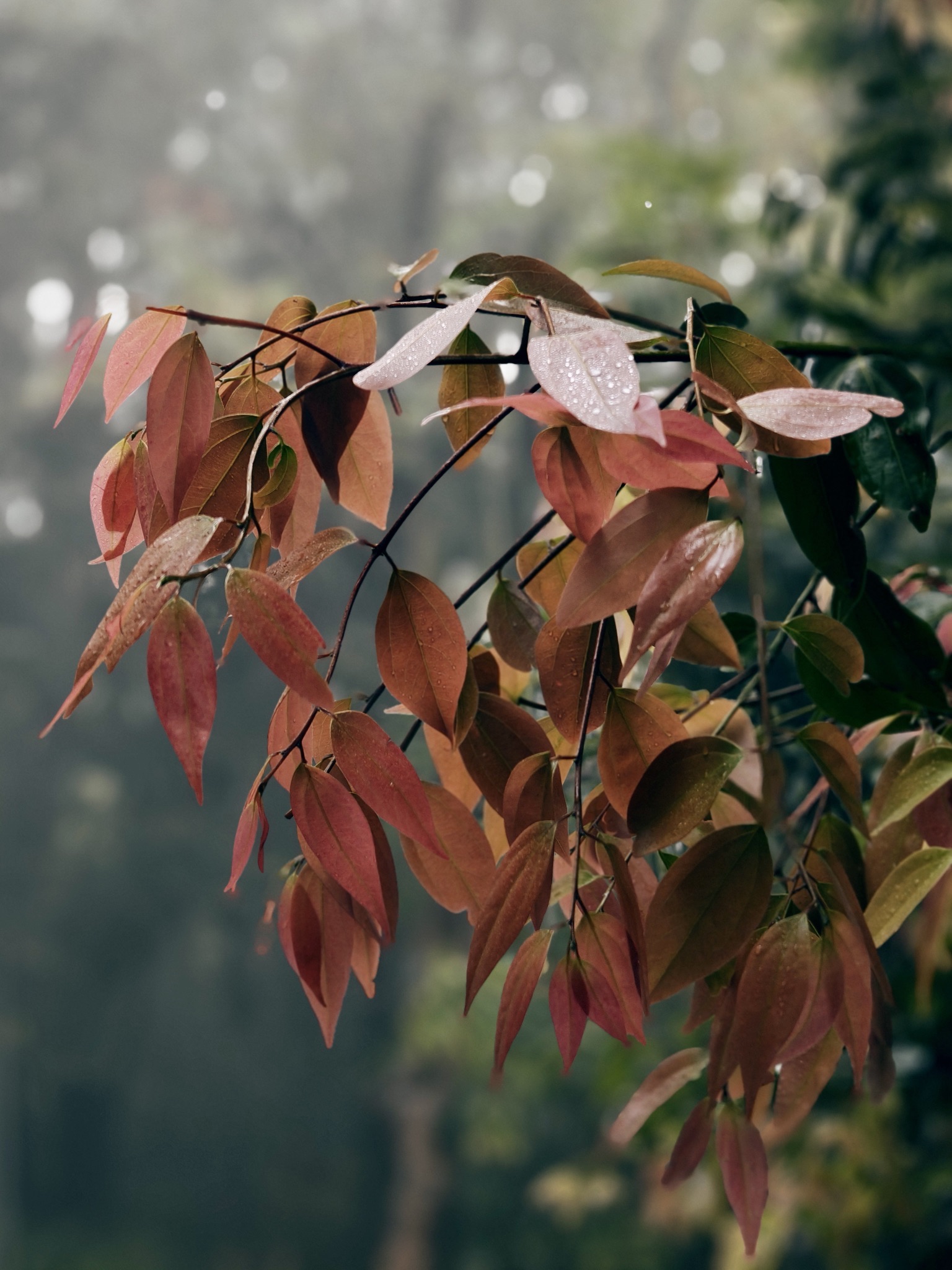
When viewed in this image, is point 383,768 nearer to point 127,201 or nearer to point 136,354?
point 136,354

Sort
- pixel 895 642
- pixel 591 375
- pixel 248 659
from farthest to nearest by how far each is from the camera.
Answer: pixel 248 659 < pixel 895 642 < pixel 591 375

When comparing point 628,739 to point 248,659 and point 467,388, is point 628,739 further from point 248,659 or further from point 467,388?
point 248,659

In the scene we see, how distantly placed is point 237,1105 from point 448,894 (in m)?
2.34

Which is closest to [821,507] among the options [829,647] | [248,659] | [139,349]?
[829,647]

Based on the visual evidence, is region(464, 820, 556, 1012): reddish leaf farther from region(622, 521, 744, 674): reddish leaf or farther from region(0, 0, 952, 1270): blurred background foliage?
region(0, 0, 952, 1270): blurred background foliage

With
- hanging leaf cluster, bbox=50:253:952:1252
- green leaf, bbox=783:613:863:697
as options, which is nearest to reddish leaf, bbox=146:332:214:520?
hanging leaf cluster, bbox=50:253:952:1252

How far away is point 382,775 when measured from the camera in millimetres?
156

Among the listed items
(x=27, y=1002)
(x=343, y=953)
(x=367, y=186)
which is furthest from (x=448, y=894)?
(x=367, y=186)

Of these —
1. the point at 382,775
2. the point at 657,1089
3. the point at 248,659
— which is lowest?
the point at 248,659

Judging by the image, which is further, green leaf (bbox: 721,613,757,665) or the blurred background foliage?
the blurred background foliage

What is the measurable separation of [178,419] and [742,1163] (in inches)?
6.6

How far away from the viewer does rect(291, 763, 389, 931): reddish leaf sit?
0.15m

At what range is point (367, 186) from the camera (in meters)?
2.35

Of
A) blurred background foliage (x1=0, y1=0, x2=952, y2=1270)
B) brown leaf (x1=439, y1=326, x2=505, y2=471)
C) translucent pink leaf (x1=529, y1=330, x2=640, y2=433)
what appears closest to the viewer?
translucent pink leaf (x1=529, y1=330, x2=640, y2=433)
